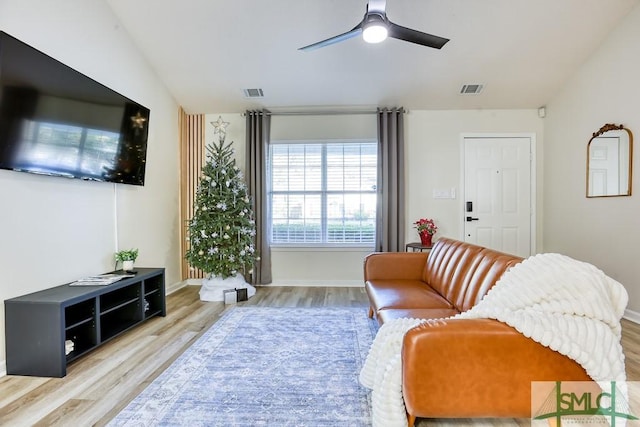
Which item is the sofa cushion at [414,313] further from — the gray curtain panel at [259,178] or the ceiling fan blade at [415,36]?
the gray curtain panel at [259,178]

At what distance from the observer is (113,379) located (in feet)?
7.01

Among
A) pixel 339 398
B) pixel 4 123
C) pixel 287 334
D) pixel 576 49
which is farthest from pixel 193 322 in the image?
pixel 576 49

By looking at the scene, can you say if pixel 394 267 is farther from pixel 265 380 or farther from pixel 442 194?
pixel 442 194

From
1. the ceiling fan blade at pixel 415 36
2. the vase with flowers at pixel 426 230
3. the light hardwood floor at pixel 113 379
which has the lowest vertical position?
the light hardwood floor at pixel 113 379

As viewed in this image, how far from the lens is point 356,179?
15.5 feet

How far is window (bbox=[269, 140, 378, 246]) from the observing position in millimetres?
4734

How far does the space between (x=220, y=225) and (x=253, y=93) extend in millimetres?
1819

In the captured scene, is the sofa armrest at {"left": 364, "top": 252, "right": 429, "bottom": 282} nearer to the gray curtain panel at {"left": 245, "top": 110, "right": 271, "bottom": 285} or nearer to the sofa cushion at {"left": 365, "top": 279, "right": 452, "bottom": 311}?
the sofa cushion at {"left": 365, "top": 279, "right": 452, "bottom": 311}

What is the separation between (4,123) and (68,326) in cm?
140

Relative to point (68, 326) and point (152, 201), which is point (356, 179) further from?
point (68, 326)

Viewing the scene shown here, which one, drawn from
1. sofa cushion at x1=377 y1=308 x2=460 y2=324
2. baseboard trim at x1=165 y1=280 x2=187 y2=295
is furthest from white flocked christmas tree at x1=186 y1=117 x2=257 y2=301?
sofa cushion at x1=377 y1=308 x2=460 y2=324

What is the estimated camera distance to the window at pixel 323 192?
4.73 meters

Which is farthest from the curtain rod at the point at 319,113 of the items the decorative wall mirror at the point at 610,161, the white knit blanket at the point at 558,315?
the white knit blanket at the point at 558,315

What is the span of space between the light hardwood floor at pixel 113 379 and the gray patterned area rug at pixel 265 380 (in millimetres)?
133
